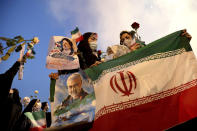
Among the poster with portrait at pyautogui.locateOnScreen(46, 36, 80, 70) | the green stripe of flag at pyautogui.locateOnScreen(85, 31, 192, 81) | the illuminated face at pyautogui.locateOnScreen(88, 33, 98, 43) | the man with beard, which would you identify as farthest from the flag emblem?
the illuminated face at pyautogui.locateOnScreen(88, 33, 98, 43)

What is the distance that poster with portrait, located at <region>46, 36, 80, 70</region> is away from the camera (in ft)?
17.2

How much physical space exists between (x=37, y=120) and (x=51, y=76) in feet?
4.72

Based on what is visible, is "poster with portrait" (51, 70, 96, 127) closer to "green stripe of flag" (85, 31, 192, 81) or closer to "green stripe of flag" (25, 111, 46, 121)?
"green stripe of flag" (85, 31, 192, 81)

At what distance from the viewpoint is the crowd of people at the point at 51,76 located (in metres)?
4.50

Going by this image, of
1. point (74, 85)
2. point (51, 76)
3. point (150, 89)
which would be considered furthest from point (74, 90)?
point (150, 89)

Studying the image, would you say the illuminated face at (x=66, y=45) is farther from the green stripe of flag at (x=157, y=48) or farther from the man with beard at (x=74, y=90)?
the green stripe of flag at (x=157, y=48)

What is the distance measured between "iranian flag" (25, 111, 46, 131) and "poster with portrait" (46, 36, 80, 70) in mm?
1575

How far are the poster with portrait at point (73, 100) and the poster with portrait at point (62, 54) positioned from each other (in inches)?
11.2

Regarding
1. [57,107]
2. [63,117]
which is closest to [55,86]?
[57,107]

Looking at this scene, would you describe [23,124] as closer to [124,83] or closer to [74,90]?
[74,90]

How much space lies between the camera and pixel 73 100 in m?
4.79

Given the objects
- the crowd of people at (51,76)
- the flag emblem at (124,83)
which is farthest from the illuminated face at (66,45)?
the flag emblem at (124,83)

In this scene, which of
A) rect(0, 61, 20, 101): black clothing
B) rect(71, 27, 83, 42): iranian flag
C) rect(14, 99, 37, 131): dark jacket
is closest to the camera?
rect(0, 61, 20, 101): black clothing

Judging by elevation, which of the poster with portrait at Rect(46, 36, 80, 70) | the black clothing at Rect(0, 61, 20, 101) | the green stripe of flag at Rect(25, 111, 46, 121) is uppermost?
the poster with portrait at Rect(46, 36, 80, 70)
